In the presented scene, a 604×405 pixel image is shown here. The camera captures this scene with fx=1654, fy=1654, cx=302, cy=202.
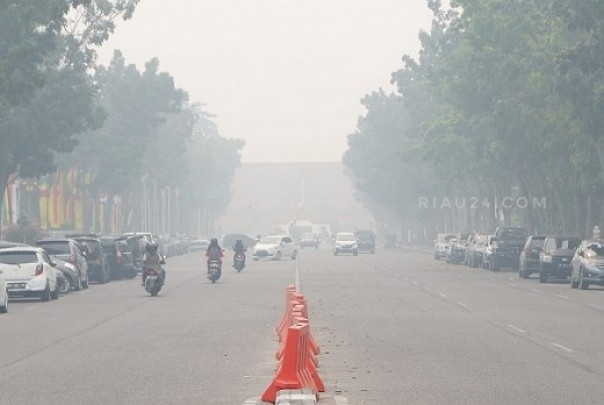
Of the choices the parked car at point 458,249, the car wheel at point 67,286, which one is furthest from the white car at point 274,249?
the car wheel at point 67,286

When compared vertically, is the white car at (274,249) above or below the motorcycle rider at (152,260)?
above

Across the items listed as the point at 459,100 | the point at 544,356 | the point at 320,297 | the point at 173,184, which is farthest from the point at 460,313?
the point at 173,184

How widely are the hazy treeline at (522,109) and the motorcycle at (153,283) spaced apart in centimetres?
1709

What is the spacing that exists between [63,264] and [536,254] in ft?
66.0

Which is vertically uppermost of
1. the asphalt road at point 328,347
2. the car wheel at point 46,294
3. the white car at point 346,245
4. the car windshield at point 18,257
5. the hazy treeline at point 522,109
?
the hazy treeline at point 522,109

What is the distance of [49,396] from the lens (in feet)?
57.7

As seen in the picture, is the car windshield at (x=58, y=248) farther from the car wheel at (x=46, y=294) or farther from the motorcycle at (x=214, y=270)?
the motorcycle at (x=214, y=270)

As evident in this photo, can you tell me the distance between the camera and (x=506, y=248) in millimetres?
73125

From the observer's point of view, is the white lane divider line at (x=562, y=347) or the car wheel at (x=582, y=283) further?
the car wheel at (x=582, y=283)

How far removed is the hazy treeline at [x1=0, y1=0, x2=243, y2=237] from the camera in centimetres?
5603

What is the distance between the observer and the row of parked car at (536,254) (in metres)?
50.0

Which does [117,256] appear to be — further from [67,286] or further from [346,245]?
[346,245]

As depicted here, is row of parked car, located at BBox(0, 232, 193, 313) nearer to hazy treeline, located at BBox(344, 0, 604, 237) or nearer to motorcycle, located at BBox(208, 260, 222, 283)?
motorcycle, located at BBox(208, 260, 222, 283)

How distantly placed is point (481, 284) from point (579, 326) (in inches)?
Result: 950
